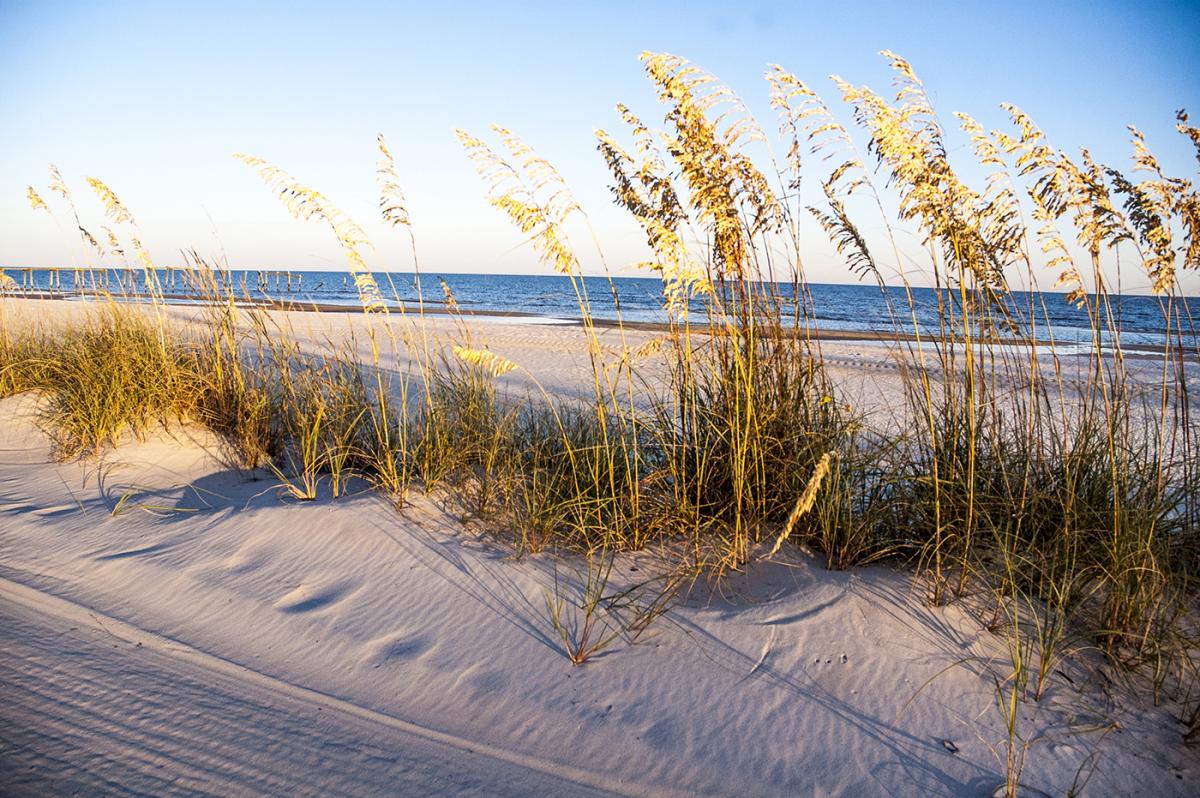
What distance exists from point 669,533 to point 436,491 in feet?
4.79

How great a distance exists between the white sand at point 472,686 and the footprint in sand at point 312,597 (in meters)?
0.01

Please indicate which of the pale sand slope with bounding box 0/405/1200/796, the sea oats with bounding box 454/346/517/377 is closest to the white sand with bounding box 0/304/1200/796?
the pale sand slope with bounding box 0/405/1200/796

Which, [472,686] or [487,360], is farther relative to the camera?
[487,360]

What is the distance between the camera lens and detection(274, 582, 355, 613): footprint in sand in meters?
3.19

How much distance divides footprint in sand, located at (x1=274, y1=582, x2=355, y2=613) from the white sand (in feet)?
0.04

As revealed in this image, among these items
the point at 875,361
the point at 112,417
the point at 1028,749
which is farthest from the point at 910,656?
the point at 875,361

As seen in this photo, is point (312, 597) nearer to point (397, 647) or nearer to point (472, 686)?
point (397, 647)

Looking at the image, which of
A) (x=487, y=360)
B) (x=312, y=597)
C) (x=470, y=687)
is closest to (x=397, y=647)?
(x=470, y=687)

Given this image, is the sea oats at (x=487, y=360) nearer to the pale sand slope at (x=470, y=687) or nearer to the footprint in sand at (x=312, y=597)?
the pale sand slope at (x=470, y=687)

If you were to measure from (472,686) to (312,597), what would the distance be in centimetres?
108

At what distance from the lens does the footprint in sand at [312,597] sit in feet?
10.5

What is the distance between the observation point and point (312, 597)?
10.7 feet

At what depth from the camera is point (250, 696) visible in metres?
2.57

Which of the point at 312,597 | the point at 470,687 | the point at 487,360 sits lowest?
the point at 470,687
